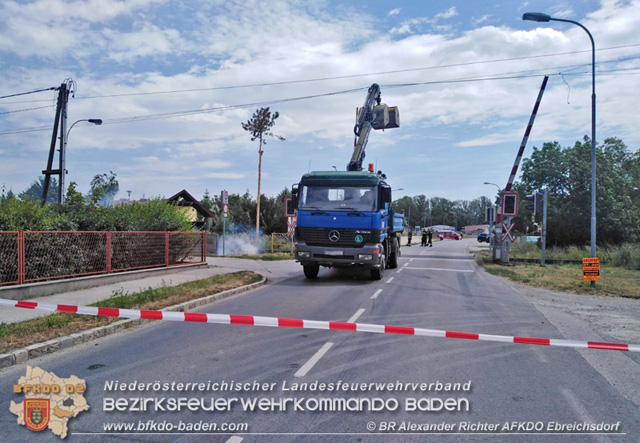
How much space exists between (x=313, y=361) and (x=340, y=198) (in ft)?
27.7

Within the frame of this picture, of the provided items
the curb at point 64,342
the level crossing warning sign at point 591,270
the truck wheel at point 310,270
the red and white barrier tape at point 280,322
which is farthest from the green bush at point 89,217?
the level crossing warning sign at point 591,270

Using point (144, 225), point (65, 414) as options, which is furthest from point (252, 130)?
point (65, 414)

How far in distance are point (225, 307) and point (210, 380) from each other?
4826mm

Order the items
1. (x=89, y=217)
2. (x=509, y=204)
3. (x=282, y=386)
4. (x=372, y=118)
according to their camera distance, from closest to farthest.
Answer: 1. (x=282, y=386)
2. (x=89, y=217)
3. (x=372, y=118)
4. (x=509, y=204)

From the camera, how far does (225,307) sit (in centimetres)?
986

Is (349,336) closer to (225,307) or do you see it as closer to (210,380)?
(210,380)

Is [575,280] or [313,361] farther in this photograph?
[575,280]

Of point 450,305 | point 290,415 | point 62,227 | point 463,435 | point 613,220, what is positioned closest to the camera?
point 463,435

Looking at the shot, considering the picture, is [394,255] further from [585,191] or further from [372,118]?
[585,191]

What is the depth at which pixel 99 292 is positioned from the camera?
34.8 ft

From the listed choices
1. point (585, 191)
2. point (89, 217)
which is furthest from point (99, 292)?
point (585, 191)

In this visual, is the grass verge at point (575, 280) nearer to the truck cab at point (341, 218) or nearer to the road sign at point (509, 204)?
the road sign at point (509, 204)

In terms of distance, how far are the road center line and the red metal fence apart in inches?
269

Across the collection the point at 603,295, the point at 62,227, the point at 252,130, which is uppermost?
the point at 252,130
